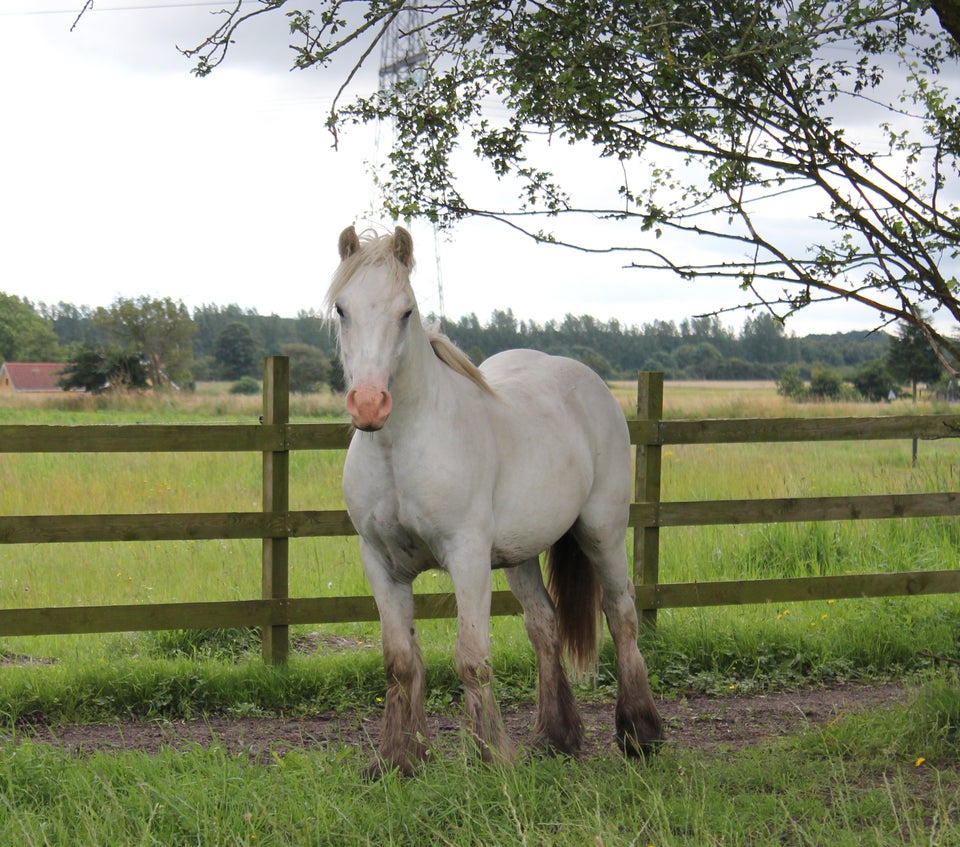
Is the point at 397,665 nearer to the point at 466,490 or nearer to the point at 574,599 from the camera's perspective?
the point at 466,490

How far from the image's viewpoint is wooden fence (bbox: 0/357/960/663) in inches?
198

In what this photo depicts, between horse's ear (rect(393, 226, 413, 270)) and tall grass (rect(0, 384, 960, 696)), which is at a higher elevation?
Result: horse's ear (rect(393, 226, 413, 270))

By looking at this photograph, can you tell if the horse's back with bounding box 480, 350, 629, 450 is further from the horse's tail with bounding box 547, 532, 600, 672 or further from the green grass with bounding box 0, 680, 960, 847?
the green grass with bounding box 0, 680, 960, 847

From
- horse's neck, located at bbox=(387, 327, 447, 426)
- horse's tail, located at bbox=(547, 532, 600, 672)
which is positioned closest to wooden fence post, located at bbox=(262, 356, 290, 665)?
horse's tail, located at bbox=(547, 532, 600, 672)

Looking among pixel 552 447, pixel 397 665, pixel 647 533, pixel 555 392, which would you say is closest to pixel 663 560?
pixel 647 533

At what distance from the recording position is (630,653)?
173 inches

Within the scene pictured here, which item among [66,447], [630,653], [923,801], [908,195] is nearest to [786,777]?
[923,801]

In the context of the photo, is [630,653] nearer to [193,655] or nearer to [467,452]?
[467,452]

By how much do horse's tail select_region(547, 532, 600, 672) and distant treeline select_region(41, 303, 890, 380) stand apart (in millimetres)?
25850

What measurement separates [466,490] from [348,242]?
0.95 metres

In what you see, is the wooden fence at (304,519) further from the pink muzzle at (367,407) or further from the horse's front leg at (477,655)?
the pink muzzle at (367,407)

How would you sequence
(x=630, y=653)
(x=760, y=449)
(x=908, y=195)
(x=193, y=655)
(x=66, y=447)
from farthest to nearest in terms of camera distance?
(x=760, y=449) → (x=193, y=655) → (x=66, y=447) → (x=630, y=653) → (x=908, y=195)

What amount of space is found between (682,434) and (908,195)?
8.74ft

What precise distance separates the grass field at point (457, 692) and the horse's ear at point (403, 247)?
1686mm
